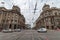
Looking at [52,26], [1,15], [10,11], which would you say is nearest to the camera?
[52,26]

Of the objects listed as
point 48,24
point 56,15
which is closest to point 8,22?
point 48,24

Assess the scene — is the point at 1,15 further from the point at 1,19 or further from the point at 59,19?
the point at 59,19

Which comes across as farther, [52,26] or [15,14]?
[15,14]

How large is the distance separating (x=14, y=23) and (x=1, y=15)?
1004cm

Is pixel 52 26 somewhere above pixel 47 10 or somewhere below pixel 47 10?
below

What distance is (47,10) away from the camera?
84.3 metres

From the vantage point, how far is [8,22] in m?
80.6

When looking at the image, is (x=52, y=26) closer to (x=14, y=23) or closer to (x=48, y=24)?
(x=48, y=24)

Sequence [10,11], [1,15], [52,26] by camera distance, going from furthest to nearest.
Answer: [10,11] → [1,15] → [52,26]

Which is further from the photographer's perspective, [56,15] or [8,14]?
[8,14]

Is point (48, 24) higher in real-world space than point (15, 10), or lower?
lower

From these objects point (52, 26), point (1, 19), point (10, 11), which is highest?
point (10, 11)

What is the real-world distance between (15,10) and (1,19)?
1300cm

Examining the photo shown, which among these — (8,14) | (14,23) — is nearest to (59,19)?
(14,23)
